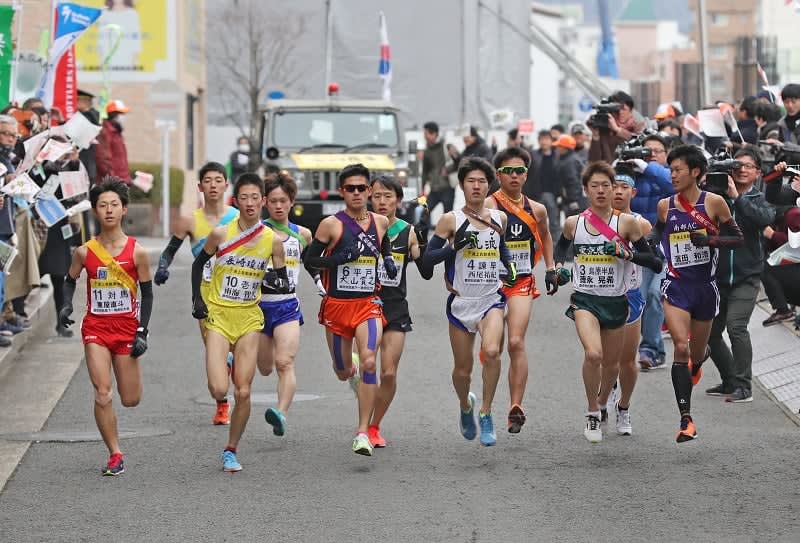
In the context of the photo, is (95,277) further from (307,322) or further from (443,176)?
(443,176)

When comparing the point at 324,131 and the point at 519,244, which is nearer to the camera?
the point at 519,244

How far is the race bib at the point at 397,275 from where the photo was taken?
10.5 m

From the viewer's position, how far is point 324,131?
25453 millimetres

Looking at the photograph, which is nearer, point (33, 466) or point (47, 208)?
point (33, 466)

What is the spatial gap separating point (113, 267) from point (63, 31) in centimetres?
A: 1057

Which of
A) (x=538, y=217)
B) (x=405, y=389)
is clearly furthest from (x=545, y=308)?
(x=538, y=217)

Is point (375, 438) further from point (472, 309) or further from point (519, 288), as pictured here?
point (519, 288)

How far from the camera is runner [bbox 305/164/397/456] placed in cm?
1017

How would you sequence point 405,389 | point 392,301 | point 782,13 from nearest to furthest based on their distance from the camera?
point 392,301, point 405,389, point 782,13

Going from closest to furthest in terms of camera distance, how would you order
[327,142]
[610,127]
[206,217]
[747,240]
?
[206,217] < [747,240] < [610,127] < [327,142]

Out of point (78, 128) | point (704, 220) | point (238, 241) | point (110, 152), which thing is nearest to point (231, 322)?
point (238, 241)

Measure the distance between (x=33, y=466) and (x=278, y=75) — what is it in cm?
3516

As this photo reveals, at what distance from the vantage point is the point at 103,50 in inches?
1303

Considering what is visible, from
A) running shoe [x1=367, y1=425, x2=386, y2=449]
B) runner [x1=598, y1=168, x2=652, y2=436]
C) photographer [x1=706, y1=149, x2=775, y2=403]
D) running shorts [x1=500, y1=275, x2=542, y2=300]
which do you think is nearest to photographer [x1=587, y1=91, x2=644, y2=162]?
photographer [x1=706, y1=149, x2=775, y2=403]
